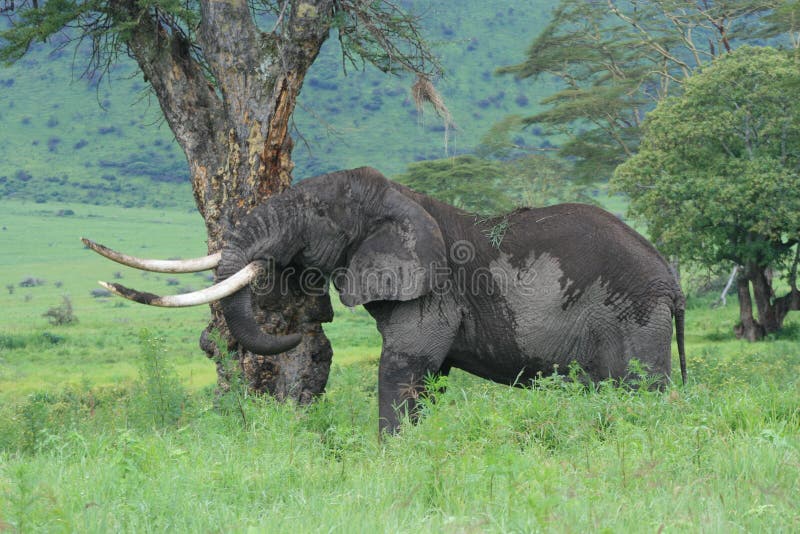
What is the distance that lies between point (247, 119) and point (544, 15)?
10203 centimetres

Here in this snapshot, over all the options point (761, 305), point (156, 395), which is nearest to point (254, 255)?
point (156, 395)

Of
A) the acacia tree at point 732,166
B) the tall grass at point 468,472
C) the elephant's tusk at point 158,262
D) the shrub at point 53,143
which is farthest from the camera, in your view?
the shrub at point 53,143

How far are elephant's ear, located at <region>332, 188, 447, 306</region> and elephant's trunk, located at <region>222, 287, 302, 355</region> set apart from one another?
0.58m

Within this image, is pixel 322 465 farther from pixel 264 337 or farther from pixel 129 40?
pixel 129 40

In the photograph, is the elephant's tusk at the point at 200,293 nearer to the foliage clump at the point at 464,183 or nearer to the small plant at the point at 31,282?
the foliage clump at the point at 464,183

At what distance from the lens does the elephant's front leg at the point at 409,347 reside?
23.5 feet

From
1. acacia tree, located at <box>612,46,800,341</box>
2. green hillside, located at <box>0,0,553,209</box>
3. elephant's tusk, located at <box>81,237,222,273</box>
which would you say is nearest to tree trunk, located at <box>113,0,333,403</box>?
elephant's tusk, located at <box>81,237,222,273</box>

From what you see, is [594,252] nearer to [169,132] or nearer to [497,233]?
[497,233]

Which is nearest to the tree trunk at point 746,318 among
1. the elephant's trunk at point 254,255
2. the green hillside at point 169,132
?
the elephant's trunk at point 254,255

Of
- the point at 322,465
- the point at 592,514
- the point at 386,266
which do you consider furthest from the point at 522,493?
the point at 386,266

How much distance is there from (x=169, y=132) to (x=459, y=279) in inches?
3477

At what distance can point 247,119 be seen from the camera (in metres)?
8.38

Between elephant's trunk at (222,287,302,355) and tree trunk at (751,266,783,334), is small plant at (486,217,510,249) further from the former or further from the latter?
tree trunk at (751,266,783,334)

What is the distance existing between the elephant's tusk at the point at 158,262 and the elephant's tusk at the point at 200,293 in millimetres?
254
